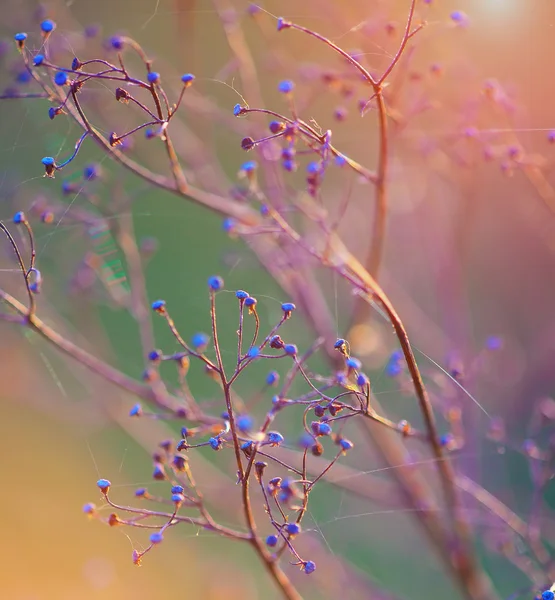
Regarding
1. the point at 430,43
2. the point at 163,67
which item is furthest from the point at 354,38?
the point at 163,67

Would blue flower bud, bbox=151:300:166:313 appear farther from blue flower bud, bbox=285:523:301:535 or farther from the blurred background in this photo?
blue flower bud, bbox=285:523:301:535

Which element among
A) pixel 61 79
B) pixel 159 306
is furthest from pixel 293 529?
pixel 61 79

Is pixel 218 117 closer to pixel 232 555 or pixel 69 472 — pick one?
pixel 232 555

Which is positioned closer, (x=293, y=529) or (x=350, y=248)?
(x=293, y=529)

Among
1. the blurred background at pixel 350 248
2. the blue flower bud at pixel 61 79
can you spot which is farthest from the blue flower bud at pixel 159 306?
the blue flower bud at pixel 61 79

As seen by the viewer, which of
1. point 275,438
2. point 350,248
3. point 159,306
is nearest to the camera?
point 275,438

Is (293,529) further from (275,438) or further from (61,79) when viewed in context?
(61,79)

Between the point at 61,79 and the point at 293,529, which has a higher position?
the point at 61,79

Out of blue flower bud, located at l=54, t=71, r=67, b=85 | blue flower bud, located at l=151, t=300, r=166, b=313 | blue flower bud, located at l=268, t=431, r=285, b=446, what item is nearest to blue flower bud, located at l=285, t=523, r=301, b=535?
blue flower bud, located at l=268, t=431, r=285, b=446

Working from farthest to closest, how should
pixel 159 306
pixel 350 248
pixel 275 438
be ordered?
pixel 350 248
pixel 159 306
pixel 275 438
